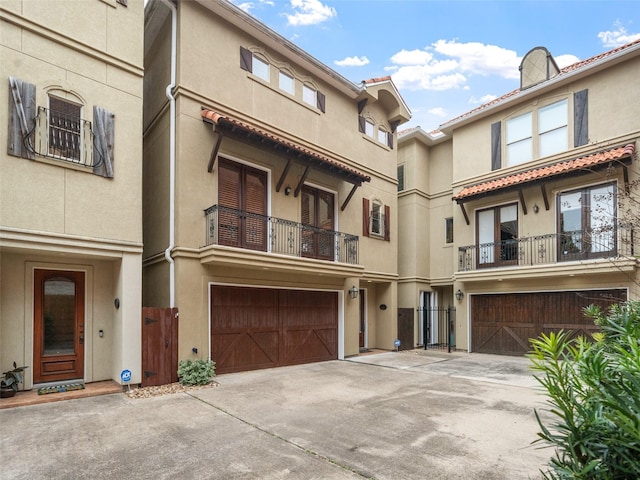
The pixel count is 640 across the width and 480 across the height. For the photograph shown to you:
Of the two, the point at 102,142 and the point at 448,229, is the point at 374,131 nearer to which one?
the point at 448,229

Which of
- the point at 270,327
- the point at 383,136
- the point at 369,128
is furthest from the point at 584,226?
the point at 270,327

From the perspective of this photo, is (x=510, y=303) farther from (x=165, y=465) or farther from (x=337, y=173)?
(x=165, y=465)

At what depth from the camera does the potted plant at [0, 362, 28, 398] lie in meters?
6.96

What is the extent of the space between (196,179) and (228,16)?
174 inches

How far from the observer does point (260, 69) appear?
431 inches

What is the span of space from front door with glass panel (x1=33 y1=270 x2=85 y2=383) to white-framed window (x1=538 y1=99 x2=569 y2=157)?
48.3 feet

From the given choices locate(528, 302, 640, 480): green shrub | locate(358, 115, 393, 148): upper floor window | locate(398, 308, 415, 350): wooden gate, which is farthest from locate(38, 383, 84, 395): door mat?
locate(358, 115, 393, 148): upper floor window

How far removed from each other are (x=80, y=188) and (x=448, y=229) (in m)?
13.9

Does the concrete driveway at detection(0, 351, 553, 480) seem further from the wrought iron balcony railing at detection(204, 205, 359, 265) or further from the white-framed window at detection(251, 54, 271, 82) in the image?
the white-framed window at detection(251, 54, 271, 82)

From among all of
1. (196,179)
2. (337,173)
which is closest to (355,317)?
(337,173)

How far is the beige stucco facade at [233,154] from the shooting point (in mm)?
9070

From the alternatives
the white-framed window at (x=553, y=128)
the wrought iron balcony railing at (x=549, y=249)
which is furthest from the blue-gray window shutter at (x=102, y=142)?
the white-framed window at (x=553, y=128)

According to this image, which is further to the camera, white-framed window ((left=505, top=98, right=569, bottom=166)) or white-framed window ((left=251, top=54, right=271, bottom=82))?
white-framed window ((left=505, top=98, right=569, bottom=166))

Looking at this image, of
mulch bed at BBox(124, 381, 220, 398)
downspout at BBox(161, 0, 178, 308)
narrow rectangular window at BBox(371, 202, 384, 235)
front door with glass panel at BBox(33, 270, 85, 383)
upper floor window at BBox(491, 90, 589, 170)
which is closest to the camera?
mulch bed at BBox(124, 381, 220, 398)
